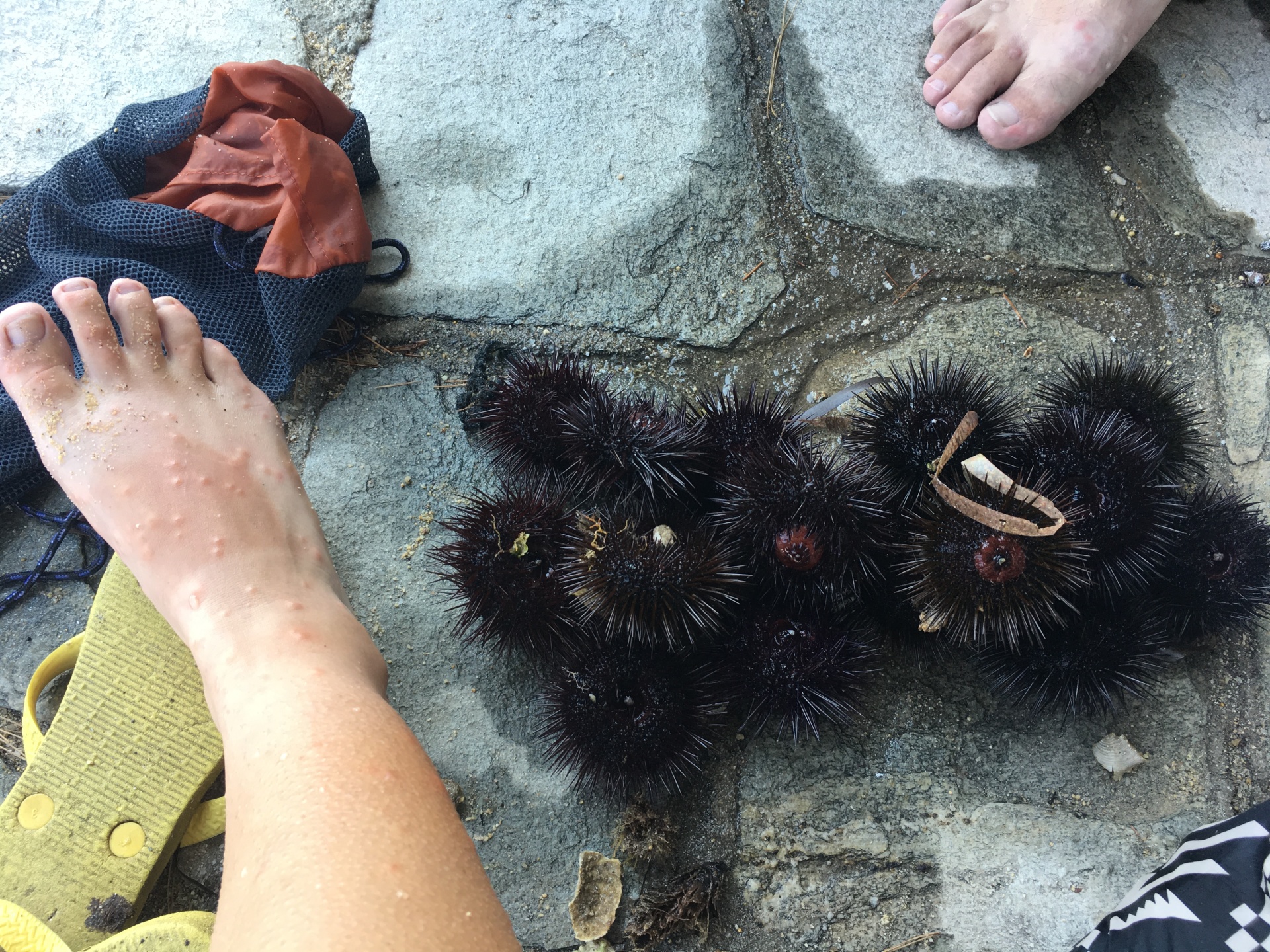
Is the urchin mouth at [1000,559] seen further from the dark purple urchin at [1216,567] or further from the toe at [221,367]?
the toe at [221,367]

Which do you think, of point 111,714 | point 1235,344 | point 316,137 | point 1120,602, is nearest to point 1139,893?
point 1120,602

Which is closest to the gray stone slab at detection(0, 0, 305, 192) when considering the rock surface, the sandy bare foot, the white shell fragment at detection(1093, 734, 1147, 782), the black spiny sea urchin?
the rock surface

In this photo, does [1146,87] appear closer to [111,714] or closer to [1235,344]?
[1235,344]

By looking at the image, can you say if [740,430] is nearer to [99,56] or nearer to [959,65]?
[959,65]

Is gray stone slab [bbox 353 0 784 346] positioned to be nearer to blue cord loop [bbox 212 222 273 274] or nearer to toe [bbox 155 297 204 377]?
blue cord loop [bbox 212 222 273 274]

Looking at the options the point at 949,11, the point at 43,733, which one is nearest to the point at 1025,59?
the point at 949,11

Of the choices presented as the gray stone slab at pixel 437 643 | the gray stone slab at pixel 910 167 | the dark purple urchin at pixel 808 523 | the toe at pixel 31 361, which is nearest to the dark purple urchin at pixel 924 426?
the dark purple urchin at pixel 808 523
